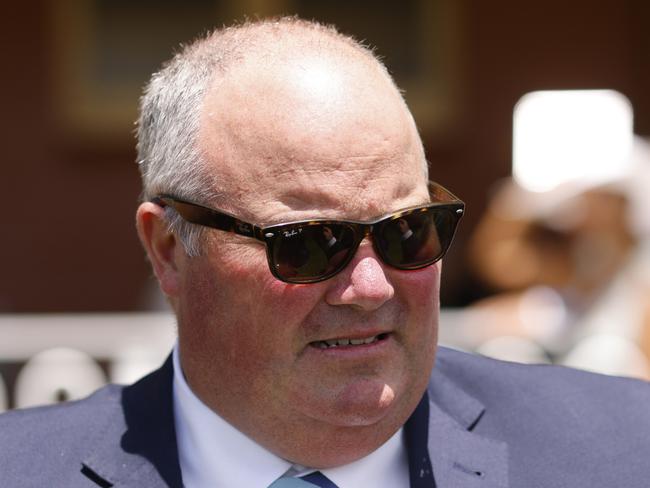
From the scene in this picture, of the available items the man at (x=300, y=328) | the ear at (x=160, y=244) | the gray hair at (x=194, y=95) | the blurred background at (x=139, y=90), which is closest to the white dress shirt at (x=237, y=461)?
the man at (x=300, y=328)

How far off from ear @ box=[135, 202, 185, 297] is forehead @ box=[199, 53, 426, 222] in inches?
10.0

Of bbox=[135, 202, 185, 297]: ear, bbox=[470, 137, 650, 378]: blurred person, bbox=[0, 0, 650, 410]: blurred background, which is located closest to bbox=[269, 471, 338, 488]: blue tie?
bbox=[135, 202, 185, 297]: ear

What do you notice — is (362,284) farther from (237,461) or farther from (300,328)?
(237,461)

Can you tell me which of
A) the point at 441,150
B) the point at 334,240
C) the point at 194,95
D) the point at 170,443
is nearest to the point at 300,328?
the point at 334,240

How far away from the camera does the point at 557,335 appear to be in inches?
220

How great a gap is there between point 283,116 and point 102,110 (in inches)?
251

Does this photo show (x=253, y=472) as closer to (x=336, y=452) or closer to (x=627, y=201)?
(x=336, y=452)

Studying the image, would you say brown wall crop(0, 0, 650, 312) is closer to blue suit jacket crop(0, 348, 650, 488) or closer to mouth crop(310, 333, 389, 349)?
blue suit jacket crop(0, 348, 650, 488)

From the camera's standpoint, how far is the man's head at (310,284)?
236 centimetres

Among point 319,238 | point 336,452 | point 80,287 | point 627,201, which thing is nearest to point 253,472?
point 336,452

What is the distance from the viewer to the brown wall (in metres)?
8.53

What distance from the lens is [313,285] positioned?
92.7 inches

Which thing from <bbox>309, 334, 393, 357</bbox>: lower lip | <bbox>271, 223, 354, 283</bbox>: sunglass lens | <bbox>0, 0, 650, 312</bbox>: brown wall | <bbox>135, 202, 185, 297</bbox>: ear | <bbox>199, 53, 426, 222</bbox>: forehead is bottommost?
<bbox>0, 0, 650, 312</bbox>: brown wall

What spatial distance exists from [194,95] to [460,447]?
38.9 inches
